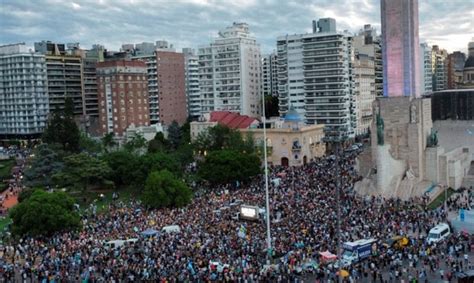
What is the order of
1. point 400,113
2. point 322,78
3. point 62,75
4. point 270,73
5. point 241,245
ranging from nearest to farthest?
point 241,245, point 400,113, point 322,78, point 62,75, point 270,73

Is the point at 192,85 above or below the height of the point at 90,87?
above

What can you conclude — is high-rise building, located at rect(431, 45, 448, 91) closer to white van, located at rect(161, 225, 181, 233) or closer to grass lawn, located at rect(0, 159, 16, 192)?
grass lawn, located at rect(0, 159, 16, 192)

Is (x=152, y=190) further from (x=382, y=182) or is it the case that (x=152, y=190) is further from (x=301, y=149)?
(x=301, y=149)

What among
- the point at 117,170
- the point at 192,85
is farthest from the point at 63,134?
the point at 192,85

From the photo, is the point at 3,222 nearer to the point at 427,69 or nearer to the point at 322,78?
the point at 322,78

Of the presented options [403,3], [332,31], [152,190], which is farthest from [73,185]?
[332,31]

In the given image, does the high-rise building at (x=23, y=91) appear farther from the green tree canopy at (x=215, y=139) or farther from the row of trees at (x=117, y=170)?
the green tree canopy at (x=215, y=139)

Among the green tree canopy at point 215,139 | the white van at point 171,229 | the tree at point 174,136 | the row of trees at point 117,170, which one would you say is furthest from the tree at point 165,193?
the tree at point 174,136

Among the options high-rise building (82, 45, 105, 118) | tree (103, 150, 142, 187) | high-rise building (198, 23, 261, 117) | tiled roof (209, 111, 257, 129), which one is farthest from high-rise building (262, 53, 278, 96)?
tree (103, 150, 142, 187)
